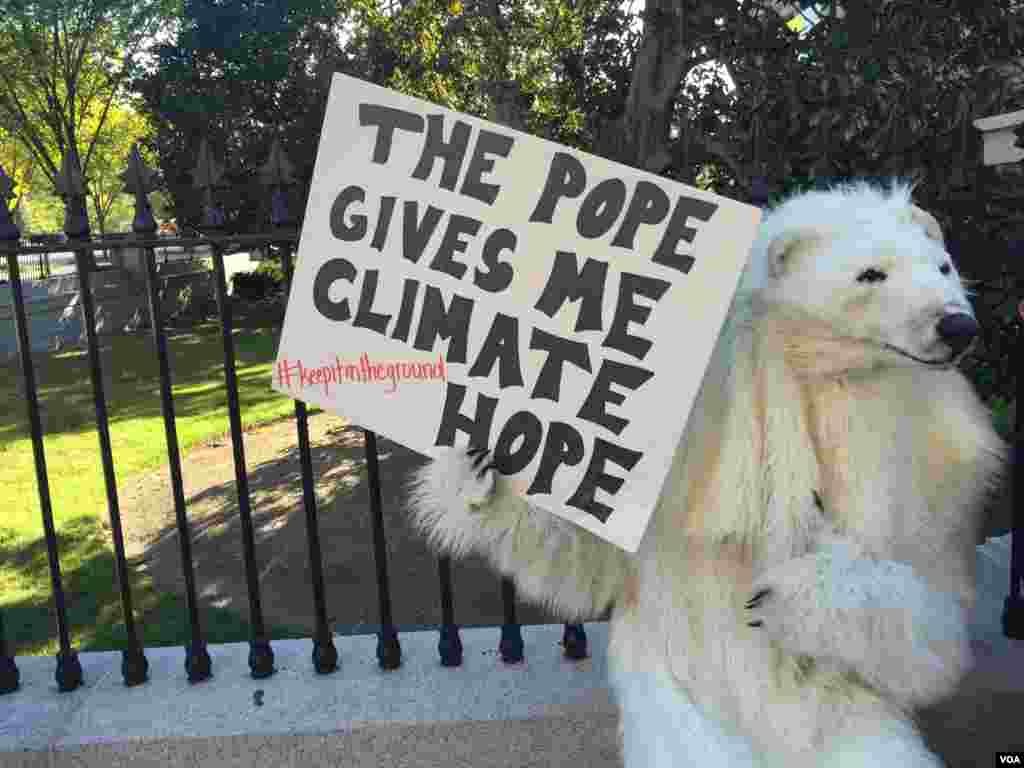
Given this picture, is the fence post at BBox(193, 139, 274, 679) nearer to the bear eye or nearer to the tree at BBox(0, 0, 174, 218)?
the bear eye

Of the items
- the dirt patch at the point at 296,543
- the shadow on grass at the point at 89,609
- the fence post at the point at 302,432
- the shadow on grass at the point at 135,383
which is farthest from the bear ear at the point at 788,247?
the shadow on grass at the point at 135,383

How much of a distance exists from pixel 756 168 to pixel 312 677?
1.71m

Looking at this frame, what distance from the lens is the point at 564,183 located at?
5.65 ft

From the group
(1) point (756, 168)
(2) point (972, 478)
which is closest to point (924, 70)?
(1) point (756, 168)

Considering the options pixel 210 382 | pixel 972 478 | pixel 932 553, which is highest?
pixel 972 478

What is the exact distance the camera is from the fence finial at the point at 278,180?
2.17 m

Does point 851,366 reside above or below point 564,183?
below

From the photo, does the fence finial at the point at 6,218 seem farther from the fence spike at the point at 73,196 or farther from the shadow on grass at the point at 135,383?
the shadow on grass at the point at 135,383

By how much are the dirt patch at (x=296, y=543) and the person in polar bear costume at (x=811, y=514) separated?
8.01 ft

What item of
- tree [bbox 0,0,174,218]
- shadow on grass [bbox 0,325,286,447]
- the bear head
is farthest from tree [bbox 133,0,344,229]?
the bear head

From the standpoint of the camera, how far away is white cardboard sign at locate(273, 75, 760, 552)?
1637 millimetres

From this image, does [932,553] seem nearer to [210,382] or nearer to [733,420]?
[733,420]

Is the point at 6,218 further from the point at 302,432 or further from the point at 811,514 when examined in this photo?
the point at 811,514

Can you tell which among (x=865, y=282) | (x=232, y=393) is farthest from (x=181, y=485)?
(x=865, y=282)
